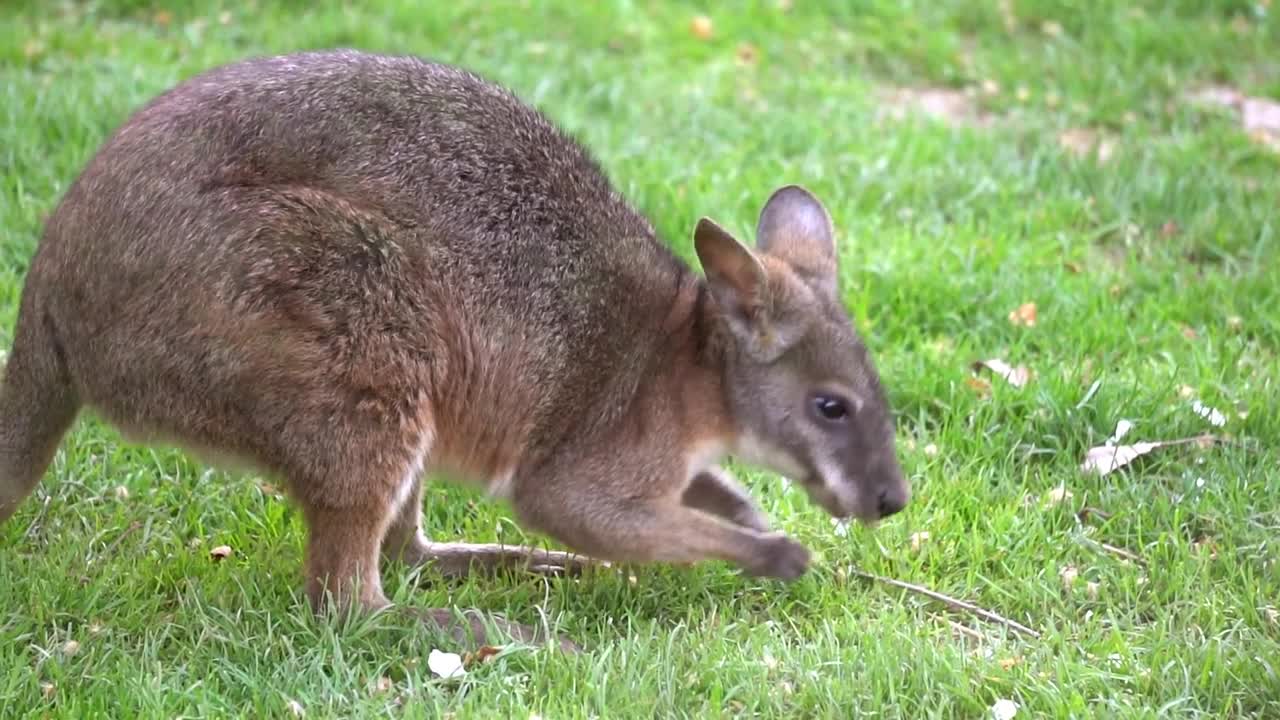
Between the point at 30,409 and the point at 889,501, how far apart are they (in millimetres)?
2013

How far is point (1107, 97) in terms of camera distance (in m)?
7.34

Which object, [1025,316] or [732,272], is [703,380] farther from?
[1025,316]

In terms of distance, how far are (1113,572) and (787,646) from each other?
912 millimetres

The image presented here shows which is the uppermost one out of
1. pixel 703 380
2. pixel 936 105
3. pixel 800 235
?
pixel 800 235

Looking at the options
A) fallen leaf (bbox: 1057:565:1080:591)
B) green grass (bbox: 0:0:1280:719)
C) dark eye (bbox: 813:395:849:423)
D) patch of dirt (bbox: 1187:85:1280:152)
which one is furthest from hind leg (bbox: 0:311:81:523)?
patch of dirt (bbox: 1187:85:1280:152)

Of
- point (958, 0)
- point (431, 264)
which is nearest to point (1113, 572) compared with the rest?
point (431, 264)

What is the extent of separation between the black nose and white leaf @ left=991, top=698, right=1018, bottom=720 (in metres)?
0.57

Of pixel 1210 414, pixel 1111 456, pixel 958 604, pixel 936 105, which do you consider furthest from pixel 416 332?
pixel 936 105

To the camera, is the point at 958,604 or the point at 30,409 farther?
the point at 958,604

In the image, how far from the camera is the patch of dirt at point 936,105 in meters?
7.21

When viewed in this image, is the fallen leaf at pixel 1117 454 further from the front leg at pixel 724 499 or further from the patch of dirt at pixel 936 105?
the patch of dirt at pixel 936 105

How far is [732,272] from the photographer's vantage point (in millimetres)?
3867

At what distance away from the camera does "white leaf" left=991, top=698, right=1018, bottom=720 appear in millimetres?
3494

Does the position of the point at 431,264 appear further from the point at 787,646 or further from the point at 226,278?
the point at 787,646
